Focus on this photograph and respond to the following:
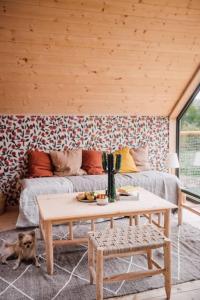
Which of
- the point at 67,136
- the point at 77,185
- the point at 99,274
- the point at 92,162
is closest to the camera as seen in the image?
the point at 99,274

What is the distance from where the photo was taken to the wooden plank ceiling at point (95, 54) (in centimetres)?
326

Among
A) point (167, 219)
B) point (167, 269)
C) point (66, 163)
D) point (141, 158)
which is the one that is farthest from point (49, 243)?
point (141, 158)

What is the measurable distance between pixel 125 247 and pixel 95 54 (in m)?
2.47

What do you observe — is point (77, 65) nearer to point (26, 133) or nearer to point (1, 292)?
point (26, 133)

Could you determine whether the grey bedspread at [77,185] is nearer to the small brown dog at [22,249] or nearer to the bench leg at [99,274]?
the small brown dog at [22,249]

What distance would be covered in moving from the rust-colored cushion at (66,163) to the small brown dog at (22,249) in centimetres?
167

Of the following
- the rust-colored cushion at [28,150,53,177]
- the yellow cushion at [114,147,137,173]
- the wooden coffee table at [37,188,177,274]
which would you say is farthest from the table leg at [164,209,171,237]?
the rust-colored cushion at [28,150,53,177]

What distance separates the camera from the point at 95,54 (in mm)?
3787

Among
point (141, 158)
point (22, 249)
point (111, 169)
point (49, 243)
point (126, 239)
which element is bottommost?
point (22, 249)

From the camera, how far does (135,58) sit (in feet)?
13.0

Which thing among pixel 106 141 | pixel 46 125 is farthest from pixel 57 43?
pixel 106 141

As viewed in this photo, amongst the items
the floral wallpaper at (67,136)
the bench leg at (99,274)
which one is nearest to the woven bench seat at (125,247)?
the bench leg at (99,274)

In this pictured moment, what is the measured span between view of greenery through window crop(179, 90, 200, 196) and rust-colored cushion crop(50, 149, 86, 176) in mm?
1742

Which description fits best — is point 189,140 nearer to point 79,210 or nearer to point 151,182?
point 151,182
